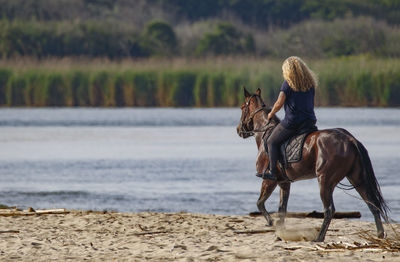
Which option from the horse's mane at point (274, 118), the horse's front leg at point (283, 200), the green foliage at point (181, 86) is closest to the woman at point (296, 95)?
the horse's mane at point (274, 118)

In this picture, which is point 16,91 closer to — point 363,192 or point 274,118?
point 274,118

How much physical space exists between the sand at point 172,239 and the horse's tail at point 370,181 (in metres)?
0.40

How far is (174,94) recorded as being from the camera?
35.4 m

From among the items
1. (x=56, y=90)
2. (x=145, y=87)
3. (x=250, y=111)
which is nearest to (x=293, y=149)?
(x=250, y=111)

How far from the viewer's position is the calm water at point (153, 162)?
1373 centimetres


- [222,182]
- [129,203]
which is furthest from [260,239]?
[222,182]

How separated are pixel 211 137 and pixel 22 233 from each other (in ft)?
50.5

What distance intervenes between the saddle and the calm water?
337 cm

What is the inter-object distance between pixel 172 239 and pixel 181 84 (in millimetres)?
26323

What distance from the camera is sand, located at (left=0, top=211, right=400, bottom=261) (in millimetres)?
8078

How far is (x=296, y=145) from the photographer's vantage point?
355 inches

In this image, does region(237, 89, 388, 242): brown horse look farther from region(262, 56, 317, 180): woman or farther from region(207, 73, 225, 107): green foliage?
region(207, 73, 225, 107): green foliage

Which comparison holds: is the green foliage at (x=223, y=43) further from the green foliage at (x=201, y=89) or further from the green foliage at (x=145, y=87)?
the green foliage at (x=201, y=89)

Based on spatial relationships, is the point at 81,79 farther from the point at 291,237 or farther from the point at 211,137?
the point at 291,237
